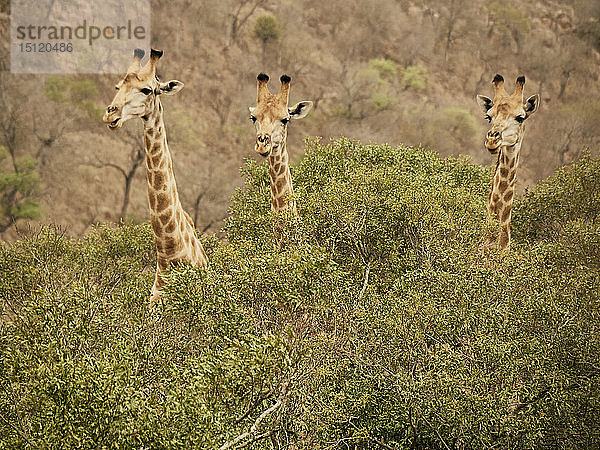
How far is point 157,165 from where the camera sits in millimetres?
10672

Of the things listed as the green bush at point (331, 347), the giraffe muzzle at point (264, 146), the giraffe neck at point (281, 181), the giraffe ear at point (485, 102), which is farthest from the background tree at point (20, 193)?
the giraffe ear at point (485, 102)

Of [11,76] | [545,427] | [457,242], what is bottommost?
[545,427]

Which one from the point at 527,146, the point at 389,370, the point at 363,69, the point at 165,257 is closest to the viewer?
the point at 389,370

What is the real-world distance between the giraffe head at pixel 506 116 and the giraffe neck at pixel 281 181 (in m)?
4.53

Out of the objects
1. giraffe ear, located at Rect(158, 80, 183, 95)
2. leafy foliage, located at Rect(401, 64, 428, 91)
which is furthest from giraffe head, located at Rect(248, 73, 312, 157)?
leafy foliage, located at Rect(401, 64, 428, 91)

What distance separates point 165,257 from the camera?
10859 mm

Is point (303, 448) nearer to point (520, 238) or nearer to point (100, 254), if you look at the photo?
point (100, 254)

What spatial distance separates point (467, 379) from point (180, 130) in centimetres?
3532

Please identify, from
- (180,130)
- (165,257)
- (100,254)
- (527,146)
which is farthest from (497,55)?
(165,257)

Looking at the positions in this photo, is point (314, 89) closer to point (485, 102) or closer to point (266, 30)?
point (266, 30)

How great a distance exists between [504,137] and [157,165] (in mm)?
7698

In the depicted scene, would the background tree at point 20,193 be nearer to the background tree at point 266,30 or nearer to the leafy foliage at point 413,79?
the background tree at point 266,30

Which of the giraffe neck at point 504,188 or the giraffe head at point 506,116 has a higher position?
the giraffe head at point 506,116

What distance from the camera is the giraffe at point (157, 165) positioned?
1002 cm
